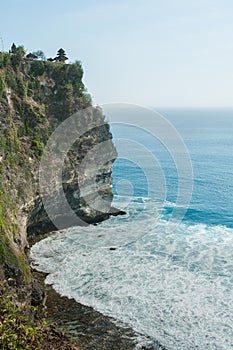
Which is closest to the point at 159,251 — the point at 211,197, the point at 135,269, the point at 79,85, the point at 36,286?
the point at 135,269

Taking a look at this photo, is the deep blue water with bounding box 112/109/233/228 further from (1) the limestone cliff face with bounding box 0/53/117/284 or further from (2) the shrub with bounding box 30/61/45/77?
(2) the shrub with bounding box 30/61/45/77

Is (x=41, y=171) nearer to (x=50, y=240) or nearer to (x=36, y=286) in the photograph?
(x=50, y=240)

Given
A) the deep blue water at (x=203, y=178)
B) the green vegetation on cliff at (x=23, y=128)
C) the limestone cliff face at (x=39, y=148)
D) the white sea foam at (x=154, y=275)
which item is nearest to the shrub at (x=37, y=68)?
the green vegetation on cliff at (x=23, y=128)

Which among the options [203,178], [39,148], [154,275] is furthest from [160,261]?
[203,178]

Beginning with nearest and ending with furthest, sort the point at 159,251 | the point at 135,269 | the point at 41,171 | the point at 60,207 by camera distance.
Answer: the point at 135,269 → the point at 159,251 → the point at 41,171 → the point at 60,207

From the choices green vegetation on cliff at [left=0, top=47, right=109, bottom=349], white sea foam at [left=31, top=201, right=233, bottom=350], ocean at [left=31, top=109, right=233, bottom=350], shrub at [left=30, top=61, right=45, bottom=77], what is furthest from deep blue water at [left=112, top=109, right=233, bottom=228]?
shrub at [left=30, top=61, right=45, bottom=77]

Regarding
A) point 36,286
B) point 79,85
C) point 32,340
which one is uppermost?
point 79,85

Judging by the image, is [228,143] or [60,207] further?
[228,143]

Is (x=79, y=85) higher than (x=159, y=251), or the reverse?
(x=79, y=85)
